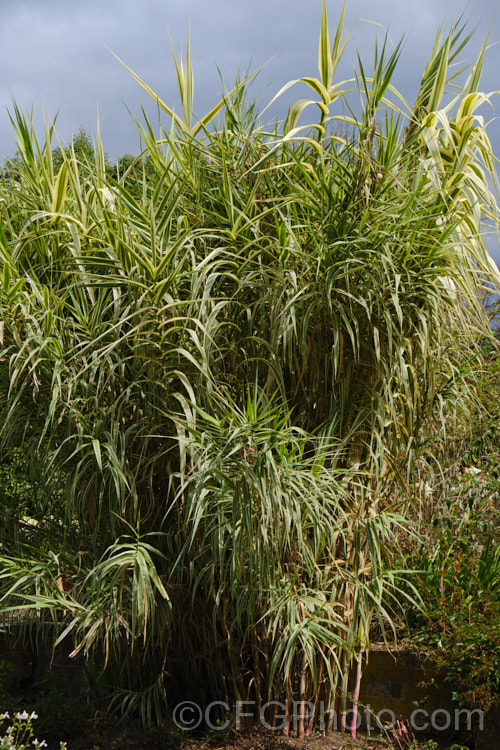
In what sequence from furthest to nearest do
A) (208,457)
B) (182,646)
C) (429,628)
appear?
(429,628) → (182,646) → (208,457)

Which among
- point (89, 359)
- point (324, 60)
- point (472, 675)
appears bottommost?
point (472, 675)

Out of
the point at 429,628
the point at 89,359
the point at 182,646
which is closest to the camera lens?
the point at 89,359

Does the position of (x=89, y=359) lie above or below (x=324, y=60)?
below

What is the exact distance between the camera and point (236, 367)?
2754mm

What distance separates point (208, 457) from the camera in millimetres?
2393

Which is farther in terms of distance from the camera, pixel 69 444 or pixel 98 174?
pixel 98 174

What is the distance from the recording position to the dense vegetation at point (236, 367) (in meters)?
2.50

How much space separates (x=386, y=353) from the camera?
278cm

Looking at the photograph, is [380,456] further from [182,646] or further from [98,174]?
[98,174]

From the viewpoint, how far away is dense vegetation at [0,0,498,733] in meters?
2.50

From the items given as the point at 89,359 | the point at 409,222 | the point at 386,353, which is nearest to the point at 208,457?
the point at 89,359

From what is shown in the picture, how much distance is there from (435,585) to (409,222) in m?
1.76

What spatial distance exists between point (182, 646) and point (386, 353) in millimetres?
1499

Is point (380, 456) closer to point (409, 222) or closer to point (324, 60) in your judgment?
point (409, 222)
